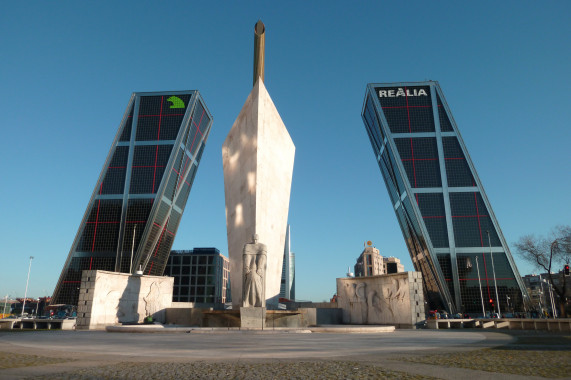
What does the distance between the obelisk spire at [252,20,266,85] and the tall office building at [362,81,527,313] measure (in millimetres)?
39267

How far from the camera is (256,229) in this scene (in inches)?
925

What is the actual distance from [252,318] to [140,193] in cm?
5840

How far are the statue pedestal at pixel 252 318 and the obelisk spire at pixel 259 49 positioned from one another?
19.0 meters

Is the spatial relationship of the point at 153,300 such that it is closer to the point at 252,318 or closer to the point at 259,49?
the point at 252,318

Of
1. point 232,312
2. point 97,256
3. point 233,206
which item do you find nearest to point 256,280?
point 232,312

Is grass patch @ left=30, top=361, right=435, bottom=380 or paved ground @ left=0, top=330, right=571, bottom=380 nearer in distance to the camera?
grass patch @ left=30, top=361, right=435, bottom=380

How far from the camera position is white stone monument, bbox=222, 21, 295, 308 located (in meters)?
24.5

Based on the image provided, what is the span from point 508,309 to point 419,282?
146ft

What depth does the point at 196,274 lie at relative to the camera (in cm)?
10806

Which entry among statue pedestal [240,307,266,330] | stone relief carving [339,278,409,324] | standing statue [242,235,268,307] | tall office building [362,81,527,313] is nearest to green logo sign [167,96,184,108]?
tall office building [362,81,527,313]

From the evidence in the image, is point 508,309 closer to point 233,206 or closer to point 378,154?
point 378,154

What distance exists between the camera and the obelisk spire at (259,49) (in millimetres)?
30222

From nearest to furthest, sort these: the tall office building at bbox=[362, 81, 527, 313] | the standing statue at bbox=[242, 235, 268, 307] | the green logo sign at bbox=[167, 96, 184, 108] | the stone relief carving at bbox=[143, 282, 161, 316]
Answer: the standing statue at bbox=[242, 235, 268, 307]
the stone relief carving at bbox=[143, 282, 161, 316]
the tall office building at bbox=[362, 81, 527, 313]
the green logo sign at bbox=[167, 96, 184, 108]

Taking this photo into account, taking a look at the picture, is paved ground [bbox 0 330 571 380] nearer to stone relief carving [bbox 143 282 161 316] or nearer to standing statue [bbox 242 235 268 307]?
standing statue [bbox 242 235 268 307]
